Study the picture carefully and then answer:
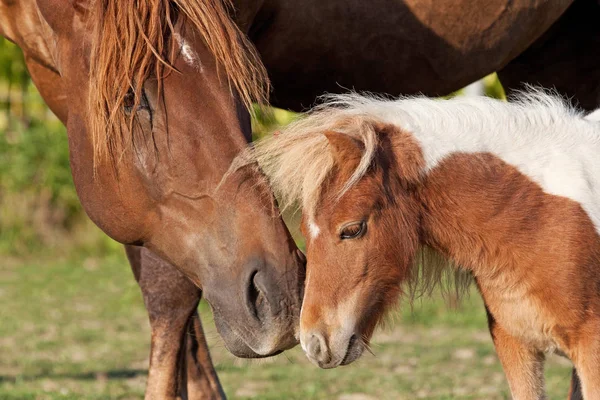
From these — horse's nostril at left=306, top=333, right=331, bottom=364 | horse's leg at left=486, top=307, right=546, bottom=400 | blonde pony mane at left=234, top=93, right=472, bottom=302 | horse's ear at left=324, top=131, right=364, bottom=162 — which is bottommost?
horse's leg at left=486, top=307, right=546, bottom=400

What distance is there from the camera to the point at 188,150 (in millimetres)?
3029

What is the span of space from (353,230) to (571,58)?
8.44 feet

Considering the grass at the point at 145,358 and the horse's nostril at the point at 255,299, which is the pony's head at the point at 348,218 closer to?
the horse's nostril at the point at 255,299

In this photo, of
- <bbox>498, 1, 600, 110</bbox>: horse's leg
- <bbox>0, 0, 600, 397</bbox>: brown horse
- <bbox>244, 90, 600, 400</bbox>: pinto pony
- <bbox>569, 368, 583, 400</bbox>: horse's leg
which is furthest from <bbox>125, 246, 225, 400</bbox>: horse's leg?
<bbox>498, 1, 600, 110</bbox>: horse's leg

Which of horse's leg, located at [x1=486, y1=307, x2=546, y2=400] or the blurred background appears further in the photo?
the blurred background

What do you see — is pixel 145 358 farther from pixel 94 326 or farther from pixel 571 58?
pixel 571 58

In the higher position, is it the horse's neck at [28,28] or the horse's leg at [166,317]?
the horse's neck at [28,28]

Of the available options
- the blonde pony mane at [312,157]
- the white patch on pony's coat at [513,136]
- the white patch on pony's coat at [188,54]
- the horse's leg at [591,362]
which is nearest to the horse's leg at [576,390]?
the horse's leg at [591,362]

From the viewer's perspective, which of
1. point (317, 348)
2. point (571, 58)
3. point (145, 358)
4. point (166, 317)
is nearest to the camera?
point (317, 348)

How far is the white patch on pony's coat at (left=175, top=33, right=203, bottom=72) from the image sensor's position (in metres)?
3.07

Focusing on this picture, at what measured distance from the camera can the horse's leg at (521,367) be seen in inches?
132

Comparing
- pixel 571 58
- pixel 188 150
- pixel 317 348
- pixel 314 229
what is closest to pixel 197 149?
pixel 188 150

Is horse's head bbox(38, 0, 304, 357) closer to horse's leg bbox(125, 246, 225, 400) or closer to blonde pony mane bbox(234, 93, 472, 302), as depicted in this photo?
blonde pony mane bbox(234, 93, 472, 302)

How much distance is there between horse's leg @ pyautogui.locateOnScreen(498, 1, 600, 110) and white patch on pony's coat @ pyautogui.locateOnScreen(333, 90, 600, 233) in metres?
1.81
